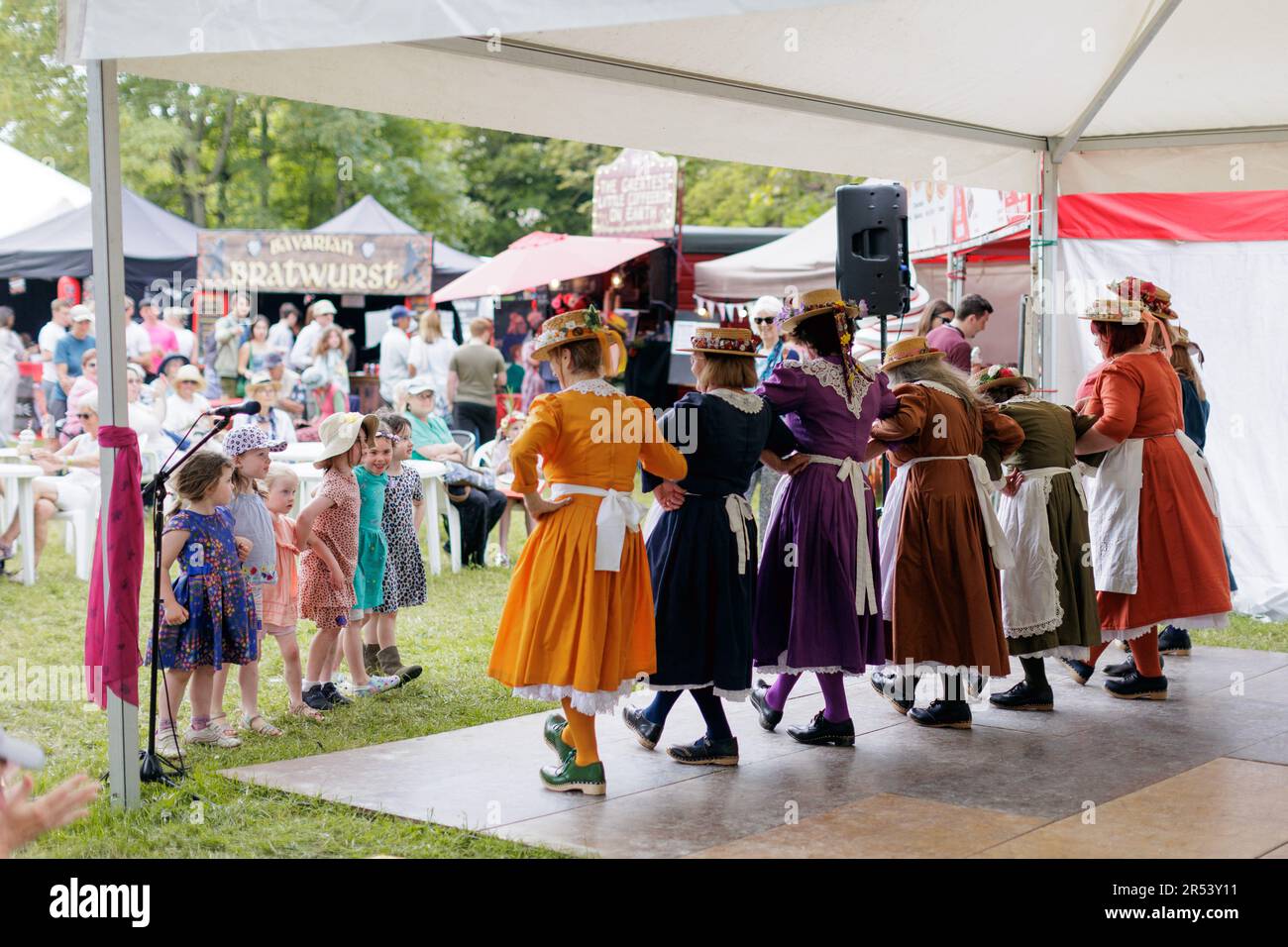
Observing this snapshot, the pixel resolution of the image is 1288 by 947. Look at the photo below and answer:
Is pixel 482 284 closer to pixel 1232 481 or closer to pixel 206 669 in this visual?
pixel 1232 481

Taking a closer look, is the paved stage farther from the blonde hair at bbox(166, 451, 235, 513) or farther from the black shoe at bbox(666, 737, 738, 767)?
the blonde hair at bbox(166, 451, 235, 513)

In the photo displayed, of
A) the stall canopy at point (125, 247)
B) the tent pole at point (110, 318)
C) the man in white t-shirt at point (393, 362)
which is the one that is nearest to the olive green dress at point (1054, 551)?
the tent pole at point (110, 318)

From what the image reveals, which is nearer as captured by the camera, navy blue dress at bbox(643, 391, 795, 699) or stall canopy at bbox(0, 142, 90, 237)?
navy blue dress at bbox(643, 391, 795, 699)

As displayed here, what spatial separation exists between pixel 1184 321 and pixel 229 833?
7050 mm

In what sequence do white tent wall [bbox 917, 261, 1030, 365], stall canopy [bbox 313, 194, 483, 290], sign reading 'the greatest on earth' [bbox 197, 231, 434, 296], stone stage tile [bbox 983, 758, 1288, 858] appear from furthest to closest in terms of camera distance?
stall canopy [bbox 313, 194, 483, 290] < sign reading 'the greatest on earth' [bbox 197, 231, 434, 296] < white tent wall [bbox 917, 261, 1030, 365] < stone stage tile [bbox 983, 758, 1288, 858]

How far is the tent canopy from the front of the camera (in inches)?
153

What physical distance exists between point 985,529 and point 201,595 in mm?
3128

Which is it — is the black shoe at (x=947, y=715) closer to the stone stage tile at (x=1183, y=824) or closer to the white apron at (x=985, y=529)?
the white apron at (x=985, y=529)

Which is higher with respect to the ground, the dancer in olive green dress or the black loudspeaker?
the black loudspeaker

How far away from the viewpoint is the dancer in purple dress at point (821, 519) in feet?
16.8

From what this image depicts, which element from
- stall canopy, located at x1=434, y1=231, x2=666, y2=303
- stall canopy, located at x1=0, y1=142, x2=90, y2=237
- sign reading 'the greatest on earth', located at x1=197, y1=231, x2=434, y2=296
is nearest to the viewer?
stall canopy, located at x1=434, y1=231, x2=666, y2=303

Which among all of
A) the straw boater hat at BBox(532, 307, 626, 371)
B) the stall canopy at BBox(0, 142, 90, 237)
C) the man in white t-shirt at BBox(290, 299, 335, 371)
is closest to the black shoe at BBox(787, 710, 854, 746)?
the straw boater hat at BBox(532, 307, 626, 371)

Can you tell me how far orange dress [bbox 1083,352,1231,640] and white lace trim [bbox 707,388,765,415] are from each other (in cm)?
192
